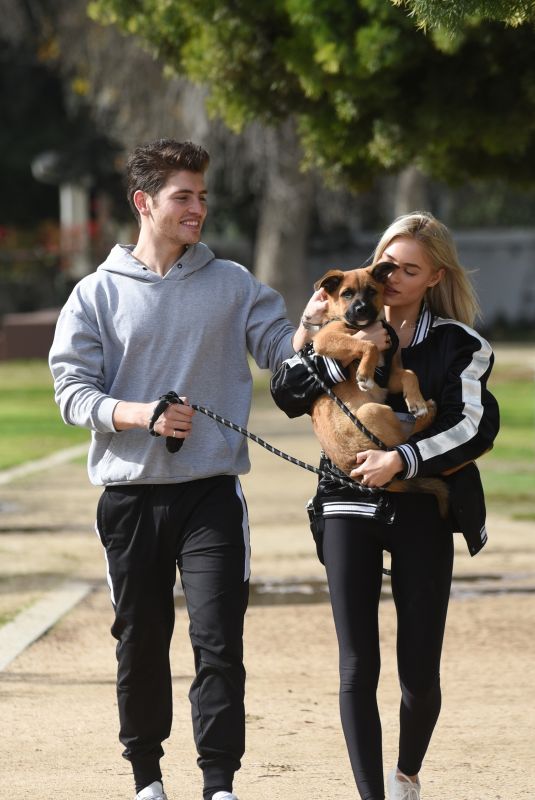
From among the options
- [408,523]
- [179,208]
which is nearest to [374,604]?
[408,523]

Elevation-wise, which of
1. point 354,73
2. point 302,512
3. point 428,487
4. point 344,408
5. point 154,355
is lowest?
point 302,512

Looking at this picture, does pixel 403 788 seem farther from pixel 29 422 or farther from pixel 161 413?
→ pixel 29 422

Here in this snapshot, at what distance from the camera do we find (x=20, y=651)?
6.92 m

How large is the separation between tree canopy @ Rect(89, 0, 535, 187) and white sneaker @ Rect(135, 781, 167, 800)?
18.8ft

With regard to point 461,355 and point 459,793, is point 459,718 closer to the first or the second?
point 459,793

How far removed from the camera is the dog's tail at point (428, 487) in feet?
14.4

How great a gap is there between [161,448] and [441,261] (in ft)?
3.41

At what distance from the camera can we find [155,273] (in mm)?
4691

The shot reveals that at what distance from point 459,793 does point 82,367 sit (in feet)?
6.07

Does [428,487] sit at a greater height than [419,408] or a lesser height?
lesser

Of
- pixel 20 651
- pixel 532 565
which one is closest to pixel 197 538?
pixel 20 651

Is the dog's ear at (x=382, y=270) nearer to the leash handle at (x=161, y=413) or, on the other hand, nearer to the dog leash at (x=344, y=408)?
the dog leash at (x=344, y=408)

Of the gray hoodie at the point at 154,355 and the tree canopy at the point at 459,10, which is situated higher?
the tree canopy at the point at 459,10

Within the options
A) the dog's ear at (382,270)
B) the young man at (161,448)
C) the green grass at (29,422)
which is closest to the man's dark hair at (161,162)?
the young man at (161,448)
